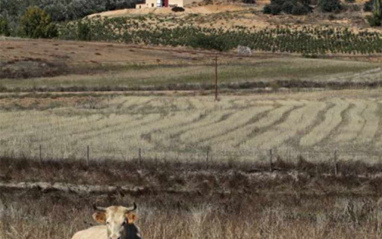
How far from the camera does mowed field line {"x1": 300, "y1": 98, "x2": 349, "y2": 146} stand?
36.3 meters

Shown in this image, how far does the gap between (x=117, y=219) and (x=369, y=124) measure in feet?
116

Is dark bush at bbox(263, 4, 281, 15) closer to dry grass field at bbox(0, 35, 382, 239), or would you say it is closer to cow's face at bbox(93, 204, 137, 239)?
dry grass field at bbox(0, 35, 382, 239)

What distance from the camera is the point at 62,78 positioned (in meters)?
73.2

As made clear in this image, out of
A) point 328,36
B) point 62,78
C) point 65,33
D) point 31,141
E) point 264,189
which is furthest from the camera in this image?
point 65,33

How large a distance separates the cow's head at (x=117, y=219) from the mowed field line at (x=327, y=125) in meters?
27.0

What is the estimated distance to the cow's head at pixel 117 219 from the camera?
8.27 metres

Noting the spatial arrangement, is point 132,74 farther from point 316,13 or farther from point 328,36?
point 316,13

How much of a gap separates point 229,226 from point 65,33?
12765 centimetres

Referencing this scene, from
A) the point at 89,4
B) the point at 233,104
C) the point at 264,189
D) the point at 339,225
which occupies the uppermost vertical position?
the point at 339,225

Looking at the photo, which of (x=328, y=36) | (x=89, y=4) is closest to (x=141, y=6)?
(x=89, y=4)

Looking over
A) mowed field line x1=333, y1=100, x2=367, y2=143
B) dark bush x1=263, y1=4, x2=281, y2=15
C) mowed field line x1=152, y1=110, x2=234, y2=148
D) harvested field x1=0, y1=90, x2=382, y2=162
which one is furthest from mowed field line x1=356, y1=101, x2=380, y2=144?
dark bush x1=263, y1=4, x2=281, y2=15

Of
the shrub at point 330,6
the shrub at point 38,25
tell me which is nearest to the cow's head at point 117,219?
the shrub at point 38,25

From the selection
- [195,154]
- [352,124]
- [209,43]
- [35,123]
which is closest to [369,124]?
[352,124]

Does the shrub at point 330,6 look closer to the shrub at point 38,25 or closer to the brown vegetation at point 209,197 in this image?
the shrub at point 38,25
